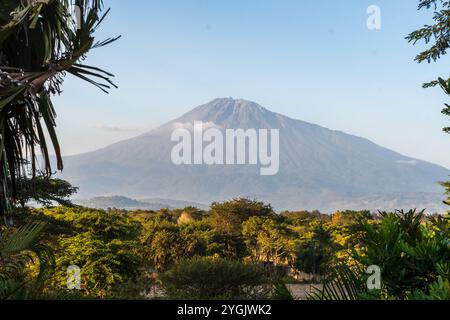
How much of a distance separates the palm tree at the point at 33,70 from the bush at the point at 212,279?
994 centimetres

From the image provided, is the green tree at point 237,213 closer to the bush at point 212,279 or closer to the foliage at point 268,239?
the foliage at point 268,239

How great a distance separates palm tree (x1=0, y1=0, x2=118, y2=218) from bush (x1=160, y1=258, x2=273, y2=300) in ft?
32.6

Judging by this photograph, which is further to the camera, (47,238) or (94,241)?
(47,238)

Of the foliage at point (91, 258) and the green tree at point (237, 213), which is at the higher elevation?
the green tree at point (237, 213)

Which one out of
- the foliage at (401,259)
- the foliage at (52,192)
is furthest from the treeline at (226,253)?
the foliage at (52,192)

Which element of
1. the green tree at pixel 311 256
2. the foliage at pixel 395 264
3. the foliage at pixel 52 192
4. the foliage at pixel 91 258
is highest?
the foliage at pixel 52 192

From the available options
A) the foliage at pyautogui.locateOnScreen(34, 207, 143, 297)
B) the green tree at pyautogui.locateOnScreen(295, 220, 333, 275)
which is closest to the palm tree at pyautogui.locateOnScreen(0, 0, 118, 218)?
the foliage at pyautogui.locateOnScreen(34, 207, 143, 297)

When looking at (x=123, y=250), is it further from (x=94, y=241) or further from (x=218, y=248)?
(x=218, y=248)

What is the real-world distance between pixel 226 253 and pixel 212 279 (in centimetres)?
1538

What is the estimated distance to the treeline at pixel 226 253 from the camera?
3383 mm

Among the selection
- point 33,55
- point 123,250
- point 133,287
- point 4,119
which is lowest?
point 133,287
